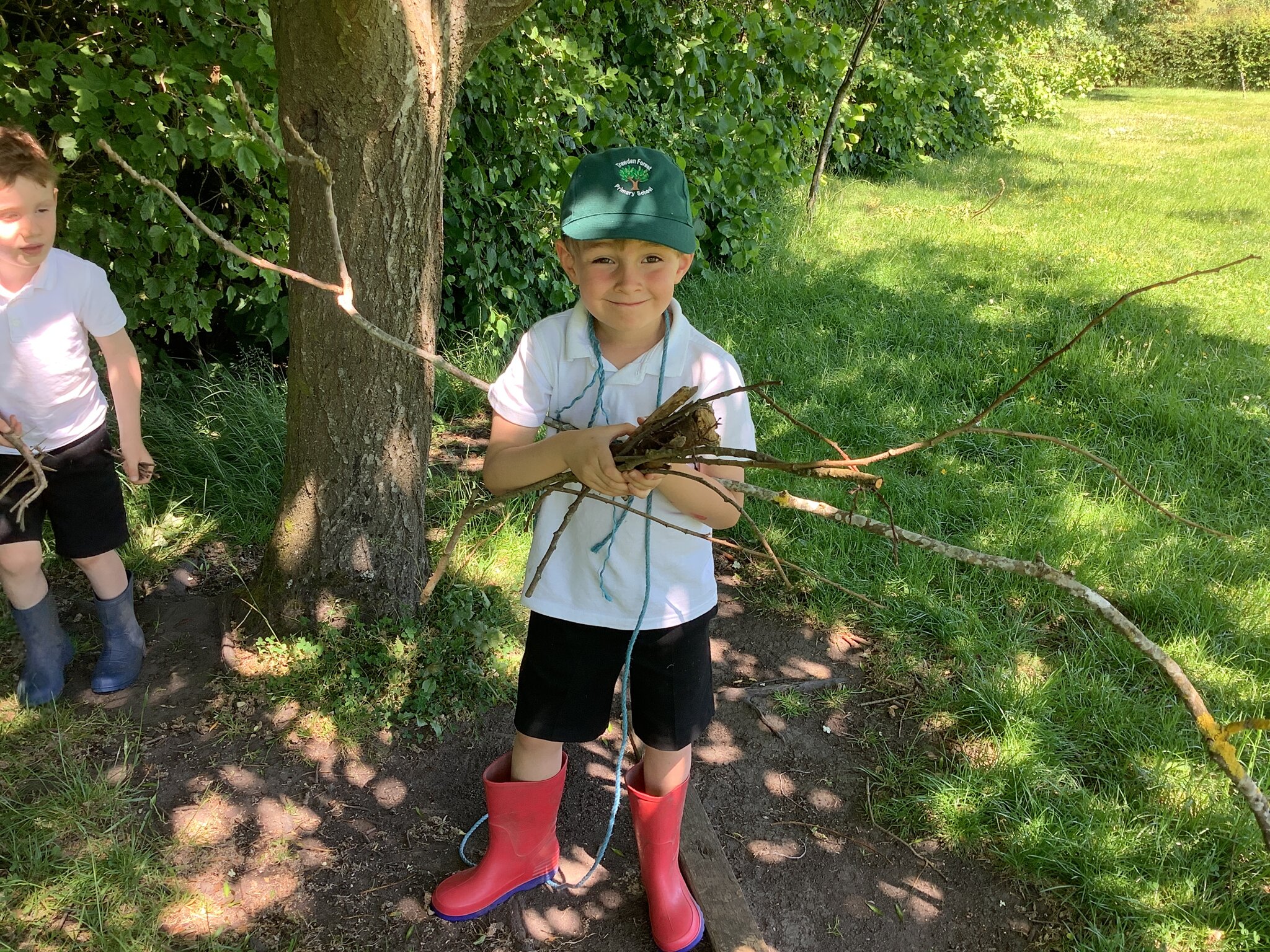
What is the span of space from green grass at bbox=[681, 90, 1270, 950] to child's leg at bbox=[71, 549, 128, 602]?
7.46ft

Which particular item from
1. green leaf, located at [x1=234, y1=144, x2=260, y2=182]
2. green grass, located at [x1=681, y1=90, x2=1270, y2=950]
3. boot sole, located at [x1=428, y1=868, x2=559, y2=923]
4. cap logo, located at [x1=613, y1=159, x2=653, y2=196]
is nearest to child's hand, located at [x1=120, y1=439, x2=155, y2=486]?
green leaf, located at [x1=234, y1=144, x2=260, y2=182]

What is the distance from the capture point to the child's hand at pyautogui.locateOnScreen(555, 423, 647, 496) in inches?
57.1

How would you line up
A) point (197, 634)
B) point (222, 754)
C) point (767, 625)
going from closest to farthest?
1. point (222, 754)
2. point (197, 634)
3. point (767, 625)

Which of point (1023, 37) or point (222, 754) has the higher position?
point (1023, 37)

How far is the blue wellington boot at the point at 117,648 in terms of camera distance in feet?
8.87

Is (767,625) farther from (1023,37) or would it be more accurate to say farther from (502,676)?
(1023,37)

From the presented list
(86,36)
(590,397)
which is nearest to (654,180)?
(590,397)

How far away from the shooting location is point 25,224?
2.25m

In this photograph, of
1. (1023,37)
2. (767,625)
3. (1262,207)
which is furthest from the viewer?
(1023,37)

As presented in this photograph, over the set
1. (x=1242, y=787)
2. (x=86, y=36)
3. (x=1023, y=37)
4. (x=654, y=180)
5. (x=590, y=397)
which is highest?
(x=1023, y=37)

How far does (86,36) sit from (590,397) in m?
2.94

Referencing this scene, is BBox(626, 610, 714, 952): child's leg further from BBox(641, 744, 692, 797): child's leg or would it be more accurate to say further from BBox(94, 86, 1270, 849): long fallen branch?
BBox(94, 86, 1270, 849): long fallen branch

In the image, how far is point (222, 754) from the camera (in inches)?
99.0

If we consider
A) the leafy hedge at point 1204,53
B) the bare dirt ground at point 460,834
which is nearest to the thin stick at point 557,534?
the bare dirt ground at point 460,834
